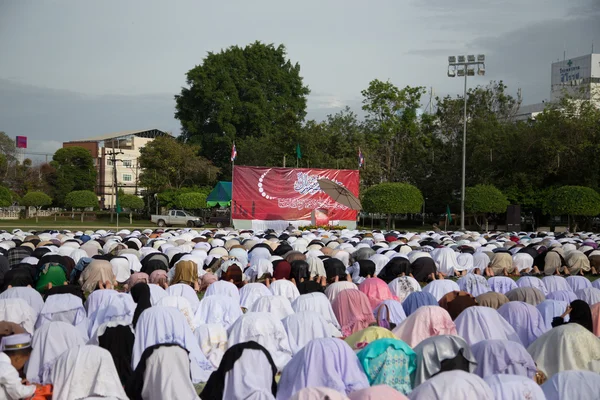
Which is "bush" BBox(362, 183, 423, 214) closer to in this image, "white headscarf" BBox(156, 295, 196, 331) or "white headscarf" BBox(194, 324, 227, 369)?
"white headscarf" BBox(156, 295, 196, 331)

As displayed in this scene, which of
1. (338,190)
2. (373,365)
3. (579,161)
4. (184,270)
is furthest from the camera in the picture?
(579,161)

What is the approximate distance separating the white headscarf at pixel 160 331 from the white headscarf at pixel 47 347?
0.67m

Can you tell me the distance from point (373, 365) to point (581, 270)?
12.0 m

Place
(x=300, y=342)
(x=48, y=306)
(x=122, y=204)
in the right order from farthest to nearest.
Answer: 1. (x=122, y=204)
2. (x=48, y=306)
3. (x=300, y=342)

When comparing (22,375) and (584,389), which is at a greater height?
(584,389)

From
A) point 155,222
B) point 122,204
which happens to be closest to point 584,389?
point 155,222

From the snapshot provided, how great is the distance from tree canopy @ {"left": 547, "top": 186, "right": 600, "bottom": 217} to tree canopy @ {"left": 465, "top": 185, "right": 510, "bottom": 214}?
126 inches

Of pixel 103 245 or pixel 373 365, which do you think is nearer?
pixel 373 365

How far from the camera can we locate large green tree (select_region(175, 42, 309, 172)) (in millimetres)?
53531

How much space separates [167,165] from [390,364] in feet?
138

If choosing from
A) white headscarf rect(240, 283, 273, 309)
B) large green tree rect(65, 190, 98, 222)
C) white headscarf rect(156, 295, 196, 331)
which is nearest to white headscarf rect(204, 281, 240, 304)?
white headscarf rect(240, 283, 273, 309)

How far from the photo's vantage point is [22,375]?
22.8ft

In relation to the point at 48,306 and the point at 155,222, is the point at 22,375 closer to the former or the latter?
the point at 48,306

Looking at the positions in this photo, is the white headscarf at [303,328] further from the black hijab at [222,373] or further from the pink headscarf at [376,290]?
the pink headscarf at [376,290]
